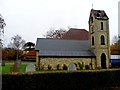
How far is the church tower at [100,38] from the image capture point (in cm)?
3981

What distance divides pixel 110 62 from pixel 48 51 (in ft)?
38.1

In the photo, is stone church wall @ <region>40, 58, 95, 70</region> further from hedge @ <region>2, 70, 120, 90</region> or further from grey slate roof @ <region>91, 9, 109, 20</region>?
hedge @ <region>2, 70, 120, 90</region>

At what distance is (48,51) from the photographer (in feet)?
125

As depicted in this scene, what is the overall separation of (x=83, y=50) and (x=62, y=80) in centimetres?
2480

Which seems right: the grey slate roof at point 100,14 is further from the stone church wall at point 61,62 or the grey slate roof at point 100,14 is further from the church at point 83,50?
the stone church wall at point 61,62

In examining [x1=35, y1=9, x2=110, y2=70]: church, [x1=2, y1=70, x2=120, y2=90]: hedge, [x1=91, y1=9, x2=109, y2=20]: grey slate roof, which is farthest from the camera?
[x1=91, y1=9, x2=109, y2=20]: grey slate roof

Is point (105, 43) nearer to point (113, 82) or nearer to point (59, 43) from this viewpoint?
point (59, 43)

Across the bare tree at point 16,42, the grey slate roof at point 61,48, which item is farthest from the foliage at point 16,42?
the grey slate roof at point 61,48

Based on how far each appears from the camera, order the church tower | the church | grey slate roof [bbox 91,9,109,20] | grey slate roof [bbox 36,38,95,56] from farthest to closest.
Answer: grey slate roof [bbox 91,9,109,20]
the church tower
grey slate roof [bbox 36,38,95,56]
the church

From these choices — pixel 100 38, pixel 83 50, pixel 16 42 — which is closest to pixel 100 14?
pixel 100 38

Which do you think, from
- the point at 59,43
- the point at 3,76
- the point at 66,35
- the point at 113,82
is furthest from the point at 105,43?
the point at 3,76

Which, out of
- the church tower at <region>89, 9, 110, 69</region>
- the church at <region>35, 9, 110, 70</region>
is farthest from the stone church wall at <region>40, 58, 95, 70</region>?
the church tower at <region>89, 9, 110, 69</region>

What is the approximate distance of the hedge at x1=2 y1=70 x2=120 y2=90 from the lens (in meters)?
14.3

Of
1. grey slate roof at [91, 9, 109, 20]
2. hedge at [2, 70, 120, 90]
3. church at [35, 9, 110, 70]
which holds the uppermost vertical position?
grey slate roof at [91, 9, 109, 20]
